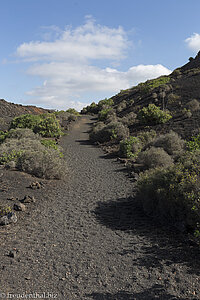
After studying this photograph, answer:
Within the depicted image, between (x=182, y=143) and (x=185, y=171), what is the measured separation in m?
7.10

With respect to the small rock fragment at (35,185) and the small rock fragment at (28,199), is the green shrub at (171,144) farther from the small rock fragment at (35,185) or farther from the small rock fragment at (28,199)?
the small rock fragment at (28,199)

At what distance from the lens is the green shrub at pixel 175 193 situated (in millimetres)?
4777

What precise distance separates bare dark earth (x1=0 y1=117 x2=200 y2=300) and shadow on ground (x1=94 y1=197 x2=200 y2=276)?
0.02 m

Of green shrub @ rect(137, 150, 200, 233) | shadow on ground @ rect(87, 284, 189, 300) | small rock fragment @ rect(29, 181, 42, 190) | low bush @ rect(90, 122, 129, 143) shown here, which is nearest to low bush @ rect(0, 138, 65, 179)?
small rock fragment @ rect(29, 181, 42, 190)

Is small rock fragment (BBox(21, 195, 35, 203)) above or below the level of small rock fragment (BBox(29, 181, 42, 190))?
below

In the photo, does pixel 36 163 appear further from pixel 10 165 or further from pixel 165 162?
pixel 165 162

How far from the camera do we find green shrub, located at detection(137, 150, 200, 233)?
4.78m

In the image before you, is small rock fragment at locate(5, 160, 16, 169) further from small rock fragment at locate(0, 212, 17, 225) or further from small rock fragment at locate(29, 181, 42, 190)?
small rock fragment at locate(0, 212, 17, 225)

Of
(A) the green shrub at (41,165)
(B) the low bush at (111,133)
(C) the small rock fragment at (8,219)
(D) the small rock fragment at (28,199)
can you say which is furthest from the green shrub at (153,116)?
(C) the small rock fragment at (8,219)

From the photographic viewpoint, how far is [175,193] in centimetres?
526

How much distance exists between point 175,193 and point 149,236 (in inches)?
42.0

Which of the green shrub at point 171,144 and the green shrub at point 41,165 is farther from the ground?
the green shrub at point 171,144

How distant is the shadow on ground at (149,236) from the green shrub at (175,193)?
31 centimetres

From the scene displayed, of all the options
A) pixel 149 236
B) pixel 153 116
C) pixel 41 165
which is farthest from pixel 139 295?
pixel 153 116
